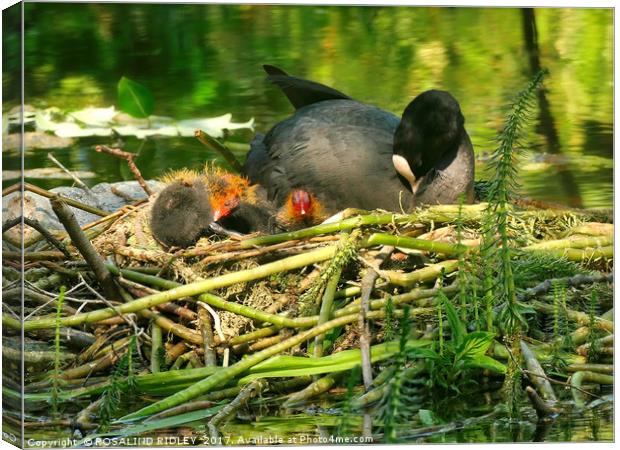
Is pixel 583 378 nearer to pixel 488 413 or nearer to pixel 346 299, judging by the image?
pixel 488 413

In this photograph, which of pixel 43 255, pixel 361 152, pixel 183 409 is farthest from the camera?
pixel 361 152

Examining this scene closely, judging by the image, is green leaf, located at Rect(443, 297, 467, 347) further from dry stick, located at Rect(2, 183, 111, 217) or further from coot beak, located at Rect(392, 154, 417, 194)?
dry stick, located at Rect(2, 183, 111, 217)

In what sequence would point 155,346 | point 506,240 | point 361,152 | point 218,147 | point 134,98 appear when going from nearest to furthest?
1. point 506,240
2. point 155,346
3. point 134,98
4. point 361,152
5. point 218,147

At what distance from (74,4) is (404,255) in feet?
4.13

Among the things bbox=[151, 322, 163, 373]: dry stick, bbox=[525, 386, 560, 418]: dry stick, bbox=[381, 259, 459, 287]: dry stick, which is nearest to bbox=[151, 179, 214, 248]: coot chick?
bbox=[151, 322, 163, 373]: dry stick

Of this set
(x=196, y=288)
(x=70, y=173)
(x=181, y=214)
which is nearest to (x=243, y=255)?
(x=196, y=288)

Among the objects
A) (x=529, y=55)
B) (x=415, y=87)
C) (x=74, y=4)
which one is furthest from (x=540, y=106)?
(x=74, y=4)

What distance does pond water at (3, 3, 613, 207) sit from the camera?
377 centimetres

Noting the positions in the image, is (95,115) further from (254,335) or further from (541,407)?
(541,407)

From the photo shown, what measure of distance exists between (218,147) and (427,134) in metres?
0.82

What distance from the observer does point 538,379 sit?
3729 mm

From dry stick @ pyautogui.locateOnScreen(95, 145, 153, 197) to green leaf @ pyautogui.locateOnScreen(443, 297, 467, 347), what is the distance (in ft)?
4.15

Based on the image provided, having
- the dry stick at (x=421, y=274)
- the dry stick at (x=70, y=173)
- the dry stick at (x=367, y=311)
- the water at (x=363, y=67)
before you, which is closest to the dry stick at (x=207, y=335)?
the water at (x=363, y=67)

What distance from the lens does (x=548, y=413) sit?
12.0ft
